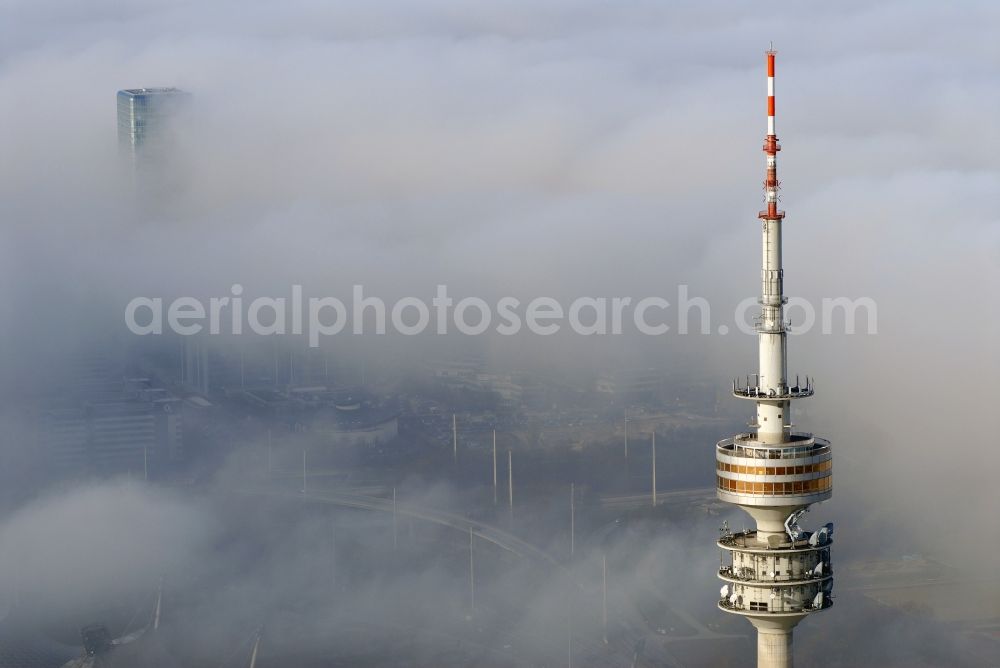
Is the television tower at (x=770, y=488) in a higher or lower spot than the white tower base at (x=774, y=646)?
higher

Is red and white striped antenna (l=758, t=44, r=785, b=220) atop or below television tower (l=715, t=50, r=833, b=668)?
atop

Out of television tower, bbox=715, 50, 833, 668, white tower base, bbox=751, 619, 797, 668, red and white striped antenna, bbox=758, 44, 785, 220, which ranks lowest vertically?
Answer: white tower base, bbox=751, 619, 797, 668

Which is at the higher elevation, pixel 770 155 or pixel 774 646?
pixel 770 155

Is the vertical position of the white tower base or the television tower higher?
the television tower

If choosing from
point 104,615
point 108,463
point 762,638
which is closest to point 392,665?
point 104,615

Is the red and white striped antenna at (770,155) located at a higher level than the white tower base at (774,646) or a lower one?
higher

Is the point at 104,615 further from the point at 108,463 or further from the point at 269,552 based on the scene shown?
the point at 108,463

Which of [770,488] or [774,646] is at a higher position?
[770,488]

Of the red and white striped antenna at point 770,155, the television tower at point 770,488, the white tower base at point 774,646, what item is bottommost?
the white tower base at point 774,646
